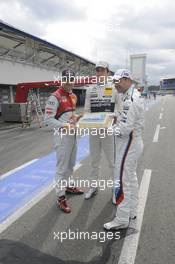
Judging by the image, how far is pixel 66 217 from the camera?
175 inches

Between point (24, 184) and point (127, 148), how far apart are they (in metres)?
2.99

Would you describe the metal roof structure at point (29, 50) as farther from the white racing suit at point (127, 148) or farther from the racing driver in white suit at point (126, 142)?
the white racing suit at point (127, 148)

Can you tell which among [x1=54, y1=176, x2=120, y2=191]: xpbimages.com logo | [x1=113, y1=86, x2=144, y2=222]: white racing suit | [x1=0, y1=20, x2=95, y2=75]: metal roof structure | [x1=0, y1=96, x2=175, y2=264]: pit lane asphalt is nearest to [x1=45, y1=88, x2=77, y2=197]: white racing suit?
[x1=54, y1=176, x2=120, y2=191]: xpbimages.com logo

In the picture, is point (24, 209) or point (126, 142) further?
point (24, 209)

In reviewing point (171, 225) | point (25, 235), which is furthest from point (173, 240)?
point (25, 235)

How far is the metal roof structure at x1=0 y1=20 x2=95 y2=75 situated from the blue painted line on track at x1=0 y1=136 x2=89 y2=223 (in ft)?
48.3

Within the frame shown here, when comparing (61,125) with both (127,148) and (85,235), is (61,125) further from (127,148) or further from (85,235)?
(85,235)

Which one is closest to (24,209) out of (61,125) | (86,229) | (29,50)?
(86,229)

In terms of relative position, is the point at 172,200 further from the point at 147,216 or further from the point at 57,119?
the point at 57,119

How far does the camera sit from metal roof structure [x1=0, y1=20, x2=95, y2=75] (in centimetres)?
2170

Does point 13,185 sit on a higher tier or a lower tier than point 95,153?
lower

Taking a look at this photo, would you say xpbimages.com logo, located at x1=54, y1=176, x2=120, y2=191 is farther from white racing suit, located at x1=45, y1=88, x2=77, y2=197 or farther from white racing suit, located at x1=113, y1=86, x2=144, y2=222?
white racing suit, located at x1=113, y1=86, x2=144, y2=222

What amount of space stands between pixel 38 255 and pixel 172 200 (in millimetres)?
2643

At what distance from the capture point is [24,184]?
6.09 m
